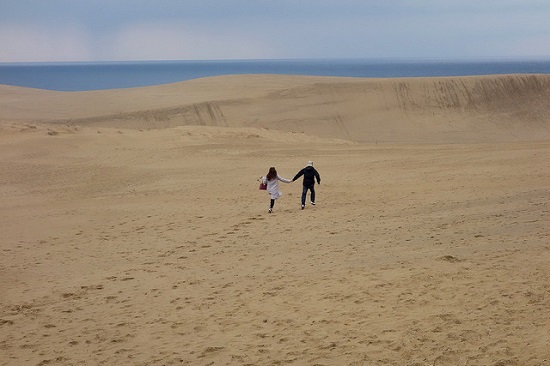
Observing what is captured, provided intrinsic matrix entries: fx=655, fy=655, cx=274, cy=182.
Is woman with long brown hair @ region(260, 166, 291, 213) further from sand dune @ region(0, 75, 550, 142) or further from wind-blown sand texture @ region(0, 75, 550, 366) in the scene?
sand dune @ region(0, 75, 550, 142)

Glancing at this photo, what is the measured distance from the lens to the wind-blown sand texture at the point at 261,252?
793cm

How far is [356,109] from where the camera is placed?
43281 mm

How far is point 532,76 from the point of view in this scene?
4731 centimetres

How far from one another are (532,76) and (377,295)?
42.9m

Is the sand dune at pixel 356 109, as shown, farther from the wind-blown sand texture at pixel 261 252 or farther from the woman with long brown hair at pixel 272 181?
the woman with long brown hair at pixel 272 181

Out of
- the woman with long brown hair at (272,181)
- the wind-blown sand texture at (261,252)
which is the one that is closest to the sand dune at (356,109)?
the wind-blown sand texture at (261,252)

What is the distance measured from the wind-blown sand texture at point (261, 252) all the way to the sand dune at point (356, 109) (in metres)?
11.1

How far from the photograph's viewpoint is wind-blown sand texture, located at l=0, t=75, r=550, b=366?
793 cm

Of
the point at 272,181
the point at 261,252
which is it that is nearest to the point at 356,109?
the point at 272,181

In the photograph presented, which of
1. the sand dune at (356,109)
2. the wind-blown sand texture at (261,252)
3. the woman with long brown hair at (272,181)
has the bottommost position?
the wind-blown sand texture at (261,252)

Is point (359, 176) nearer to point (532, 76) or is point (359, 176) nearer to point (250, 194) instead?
point (250, 194)

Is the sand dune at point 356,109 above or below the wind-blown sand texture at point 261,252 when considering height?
above

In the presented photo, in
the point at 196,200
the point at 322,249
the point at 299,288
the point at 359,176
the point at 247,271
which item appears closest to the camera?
the point at 299,288

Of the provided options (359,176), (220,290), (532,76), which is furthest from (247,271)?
(532,76)
